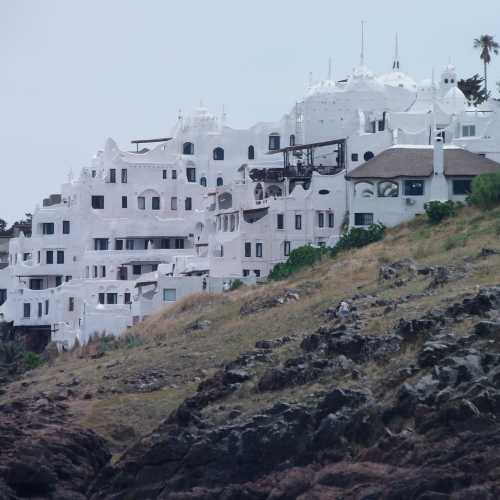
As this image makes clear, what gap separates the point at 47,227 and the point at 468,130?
27.7 metres

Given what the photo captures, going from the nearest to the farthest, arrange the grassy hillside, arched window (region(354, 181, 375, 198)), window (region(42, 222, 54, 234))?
the grassy hillside, arched window (region(354, 181, 375, 198)), window (region(42, 222, 54, 234))

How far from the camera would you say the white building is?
9544 centimetres

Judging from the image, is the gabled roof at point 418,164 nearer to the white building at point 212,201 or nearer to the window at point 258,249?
the white building at point 212,201

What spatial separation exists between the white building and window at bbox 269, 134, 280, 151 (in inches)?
3.4

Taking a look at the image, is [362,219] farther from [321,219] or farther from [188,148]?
[188,148]

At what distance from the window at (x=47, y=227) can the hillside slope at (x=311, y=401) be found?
120 feet

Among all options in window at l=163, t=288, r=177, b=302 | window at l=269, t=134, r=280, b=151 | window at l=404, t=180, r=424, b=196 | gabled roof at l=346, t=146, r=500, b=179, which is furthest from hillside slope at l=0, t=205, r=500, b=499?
window at l=269, t=134, r=280, b=151

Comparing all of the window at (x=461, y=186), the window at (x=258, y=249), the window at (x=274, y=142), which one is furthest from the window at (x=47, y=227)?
the window at (x=461, y=186)

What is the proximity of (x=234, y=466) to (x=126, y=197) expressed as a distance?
62.3 meters

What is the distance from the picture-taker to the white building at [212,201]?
95438 millimetres

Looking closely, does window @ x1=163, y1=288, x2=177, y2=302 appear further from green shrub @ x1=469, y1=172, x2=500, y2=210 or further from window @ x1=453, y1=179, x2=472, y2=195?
green shrub @ x1=469, y1=172, x2=500, y2=210

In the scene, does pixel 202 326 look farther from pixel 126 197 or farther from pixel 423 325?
pixel 126 197

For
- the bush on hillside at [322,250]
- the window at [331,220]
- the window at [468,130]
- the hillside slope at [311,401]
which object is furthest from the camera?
the window at [331,220]

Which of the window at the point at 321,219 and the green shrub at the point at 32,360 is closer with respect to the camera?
the green shrub at the point at 32,360
